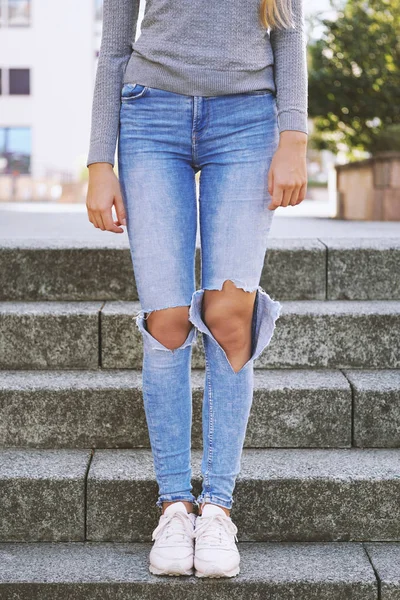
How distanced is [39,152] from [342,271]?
1044 inches

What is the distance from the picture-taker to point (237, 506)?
8.02 feet

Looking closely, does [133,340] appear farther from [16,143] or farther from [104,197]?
[16,143]

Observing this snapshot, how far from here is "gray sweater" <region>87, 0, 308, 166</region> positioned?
1.97 meters

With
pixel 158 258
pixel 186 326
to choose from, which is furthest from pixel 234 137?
pixel 186 326

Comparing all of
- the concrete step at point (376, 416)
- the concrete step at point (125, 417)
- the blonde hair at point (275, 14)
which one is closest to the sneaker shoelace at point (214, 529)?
the concrete step at point (125, 417)

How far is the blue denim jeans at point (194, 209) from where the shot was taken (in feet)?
6.56

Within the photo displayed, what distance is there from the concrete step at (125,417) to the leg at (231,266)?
0.58 m

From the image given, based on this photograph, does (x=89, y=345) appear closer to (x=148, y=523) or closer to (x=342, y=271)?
(x=148, y=523)

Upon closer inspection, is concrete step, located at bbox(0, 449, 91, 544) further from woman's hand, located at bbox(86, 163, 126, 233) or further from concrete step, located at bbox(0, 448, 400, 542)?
woman's hand, located at bbox(86, 163, 126, 233)

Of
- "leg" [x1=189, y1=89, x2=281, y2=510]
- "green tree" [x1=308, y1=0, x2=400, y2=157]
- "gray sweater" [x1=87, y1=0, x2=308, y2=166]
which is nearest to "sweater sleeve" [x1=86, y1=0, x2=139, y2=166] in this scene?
"gray sweater" [x1=87, y1=0, x2=308, y2=166]

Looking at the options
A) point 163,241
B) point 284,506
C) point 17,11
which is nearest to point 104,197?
point 163,241

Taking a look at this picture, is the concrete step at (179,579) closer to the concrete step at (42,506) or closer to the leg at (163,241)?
the concrete step at (42,506)

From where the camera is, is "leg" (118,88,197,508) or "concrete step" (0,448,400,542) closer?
"leg" (118,88,197,508)

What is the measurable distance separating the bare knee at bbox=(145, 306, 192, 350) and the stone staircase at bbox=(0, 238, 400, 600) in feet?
1.85
